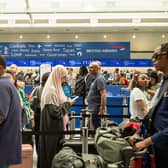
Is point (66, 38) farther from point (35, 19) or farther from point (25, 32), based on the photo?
point (35, 19)

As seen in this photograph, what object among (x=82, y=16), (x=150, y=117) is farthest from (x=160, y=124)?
(x=82, y=16)

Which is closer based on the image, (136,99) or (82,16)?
(136,99)

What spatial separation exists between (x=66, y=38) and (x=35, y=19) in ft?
12.1

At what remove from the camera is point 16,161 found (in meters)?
3.18

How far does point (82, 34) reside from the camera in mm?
19781

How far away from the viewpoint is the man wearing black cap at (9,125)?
3062 mm

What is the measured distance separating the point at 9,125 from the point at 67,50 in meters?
14.9

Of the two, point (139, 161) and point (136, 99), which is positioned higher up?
point (136, 99)

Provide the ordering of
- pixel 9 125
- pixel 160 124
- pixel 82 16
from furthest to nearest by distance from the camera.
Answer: pixel 82 16 < pixel 9 125 < pixel 160 124

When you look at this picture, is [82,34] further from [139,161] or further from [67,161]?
[139,161]

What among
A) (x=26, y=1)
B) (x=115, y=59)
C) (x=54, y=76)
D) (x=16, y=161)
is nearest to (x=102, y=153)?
(x=16, y=161)

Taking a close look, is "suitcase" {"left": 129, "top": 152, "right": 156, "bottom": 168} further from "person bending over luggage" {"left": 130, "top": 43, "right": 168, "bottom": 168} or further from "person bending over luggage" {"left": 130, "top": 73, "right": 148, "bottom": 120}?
"person bending over luggage" {"left": 130, "top": 73, "right": 148, "bottom": 120}

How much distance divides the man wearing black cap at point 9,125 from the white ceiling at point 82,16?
10.6 metres

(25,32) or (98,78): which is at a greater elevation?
(25,32)
